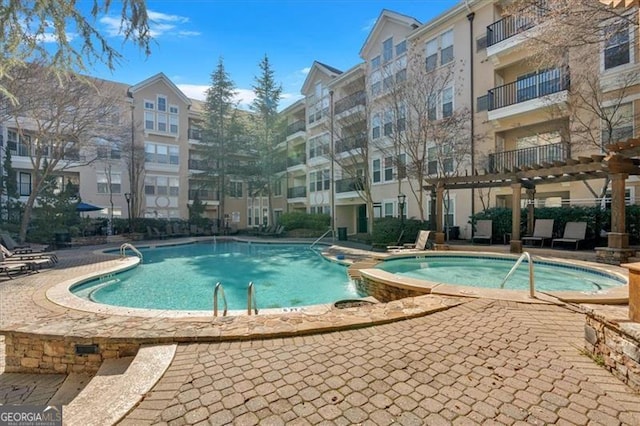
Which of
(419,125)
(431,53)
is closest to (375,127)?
(431,53)


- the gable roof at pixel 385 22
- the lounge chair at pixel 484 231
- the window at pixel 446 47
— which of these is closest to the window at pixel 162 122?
the gable roof at pixel 385 22

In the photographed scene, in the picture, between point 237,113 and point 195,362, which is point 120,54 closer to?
point 195,362

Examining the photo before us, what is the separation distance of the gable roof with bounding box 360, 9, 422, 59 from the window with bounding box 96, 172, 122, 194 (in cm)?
2246

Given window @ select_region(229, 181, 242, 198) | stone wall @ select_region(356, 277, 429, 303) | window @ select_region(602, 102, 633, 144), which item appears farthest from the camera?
window @ select_region(229, 181, 242, 198)

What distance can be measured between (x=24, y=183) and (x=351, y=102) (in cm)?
2549

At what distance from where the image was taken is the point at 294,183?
29.8 m

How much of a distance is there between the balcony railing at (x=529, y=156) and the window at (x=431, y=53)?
6.52 m

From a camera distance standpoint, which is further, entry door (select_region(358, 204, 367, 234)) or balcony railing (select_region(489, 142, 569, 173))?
entry door (select_region(358, 204, 367, 234))

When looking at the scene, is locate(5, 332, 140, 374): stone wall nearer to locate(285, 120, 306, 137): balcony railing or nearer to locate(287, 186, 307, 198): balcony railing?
locate(287, 186, 307, 198): balcony railing

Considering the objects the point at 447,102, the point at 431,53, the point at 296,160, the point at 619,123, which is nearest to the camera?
the point at 619,123

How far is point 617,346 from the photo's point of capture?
2650 mm

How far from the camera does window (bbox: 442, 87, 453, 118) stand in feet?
55.2

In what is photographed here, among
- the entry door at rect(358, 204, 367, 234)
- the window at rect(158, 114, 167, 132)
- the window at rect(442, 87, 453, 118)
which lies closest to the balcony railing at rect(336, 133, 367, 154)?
the window at rect(442, 87, 453, 118)
